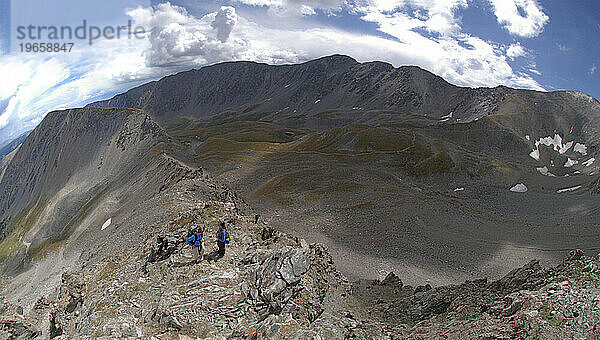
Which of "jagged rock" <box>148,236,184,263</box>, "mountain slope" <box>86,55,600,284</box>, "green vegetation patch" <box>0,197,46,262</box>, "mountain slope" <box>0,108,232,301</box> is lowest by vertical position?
"green vegetation patch" <box>0,197,46,262</box>

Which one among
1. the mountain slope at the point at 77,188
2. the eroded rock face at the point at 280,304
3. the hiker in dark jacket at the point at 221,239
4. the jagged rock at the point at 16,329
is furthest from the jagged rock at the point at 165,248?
the mountain slope at the point at 77,188

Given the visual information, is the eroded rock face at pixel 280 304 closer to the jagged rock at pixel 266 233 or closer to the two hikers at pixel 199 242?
the two hikers at pixel 199 242

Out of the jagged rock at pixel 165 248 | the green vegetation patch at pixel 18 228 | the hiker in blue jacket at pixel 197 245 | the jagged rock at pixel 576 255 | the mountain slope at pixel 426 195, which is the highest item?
the jagged rock at pixel 576 255

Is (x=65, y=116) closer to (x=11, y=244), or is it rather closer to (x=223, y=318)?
(x=11, y=244)

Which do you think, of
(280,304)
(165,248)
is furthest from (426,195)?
(280,304)

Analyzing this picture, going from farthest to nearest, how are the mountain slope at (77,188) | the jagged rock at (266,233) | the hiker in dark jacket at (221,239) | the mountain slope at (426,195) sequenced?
the mountain slope at (77,188), the mountain slope at (426,195), the jagged rock at (266,233), the hiker in dark jacket at (221,239)

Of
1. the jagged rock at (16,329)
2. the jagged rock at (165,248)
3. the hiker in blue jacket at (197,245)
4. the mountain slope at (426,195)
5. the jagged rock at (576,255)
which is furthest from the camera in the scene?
the mountain slope at (426,195)

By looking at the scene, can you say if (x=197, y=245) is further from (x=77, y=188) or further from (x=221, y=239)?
(x=77, y=188)

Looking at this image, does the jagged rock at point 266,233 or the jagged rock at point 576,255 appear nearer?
the jagged rock at point 576,255

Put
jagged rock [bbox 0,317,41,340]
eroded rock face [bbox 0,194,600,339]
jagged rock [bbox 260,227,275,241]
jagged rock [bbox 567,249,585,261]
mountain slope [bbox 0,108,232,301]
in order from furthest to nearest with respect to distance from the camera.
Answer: mountain slope [bbox 0,108,232,301], jagged rock [bbox 260,227,275,241], jagged rock [bbox 0,317,41,340], jagged rock [bbox 567,249,585,261], eroded rock face [bbox 0,194,600,339]

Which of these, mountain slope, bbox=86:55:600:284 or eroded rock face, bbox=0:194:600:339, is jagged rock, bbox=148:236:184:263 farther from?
mountain slope, bbox=86:55:600:284

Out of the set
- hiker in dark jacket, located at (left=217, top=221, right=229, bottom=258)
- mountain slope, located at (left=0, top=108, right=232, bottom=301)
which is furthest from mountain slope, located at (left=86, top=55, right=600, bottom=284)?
hiker in dark jacket, located at (left=217, top=221, right=229, bottom=258)

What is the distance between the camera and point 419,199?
192 ft

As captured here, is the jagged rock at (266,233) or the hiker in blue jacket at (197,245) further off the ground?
the hiker in blue jacket at (197,245)
